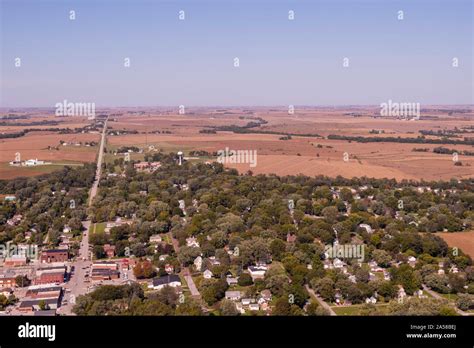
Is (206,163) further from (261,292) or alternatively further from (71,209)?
(261,292)

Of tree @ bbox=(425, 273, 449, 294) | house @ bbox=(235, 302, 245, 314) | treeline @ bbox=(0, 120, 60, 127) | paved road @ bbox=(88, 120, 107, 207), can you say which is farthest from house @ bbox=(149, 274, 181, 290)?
treeline @ bbox=(0, 120, 60, 127)

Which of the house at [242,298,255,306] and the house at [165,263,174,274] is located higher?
the house at [165,263,174,274]

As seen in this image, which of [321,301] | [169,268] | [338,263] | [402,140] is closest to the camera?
Answer: [321,301]

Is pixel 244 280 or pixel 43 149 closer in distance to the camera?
pixel 244 280

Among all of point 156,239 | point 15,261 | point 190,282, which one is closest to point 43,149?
point 156,239

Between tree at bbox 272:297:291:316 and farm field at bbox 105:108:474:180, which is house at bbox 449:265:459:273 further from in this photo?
farm field at bbox 105:108:474:180
